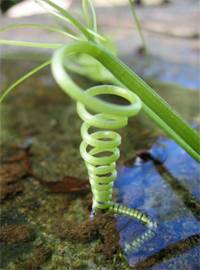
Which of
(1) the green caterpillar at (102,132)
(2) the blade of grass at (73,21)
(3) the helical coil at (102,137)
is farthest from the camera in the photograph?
(2) the blade of grass at (73,21)

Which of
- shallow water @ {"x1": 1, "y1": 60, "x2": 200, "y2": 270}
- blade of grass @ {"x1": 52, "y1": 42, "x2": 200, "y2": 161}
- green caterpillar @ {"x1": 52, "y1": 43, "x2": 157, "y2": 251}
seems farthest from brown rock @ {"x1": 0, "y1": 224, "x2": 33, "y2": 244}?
blade of grass @ {"x1": 52, "y1": 42, "x2": 200, "y2": 161}

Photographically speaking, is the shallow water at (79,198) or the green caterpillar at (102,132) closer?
the green caterpillar at (102,132)

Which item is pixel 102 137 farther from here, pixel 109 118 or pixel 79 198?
pixel 79 198

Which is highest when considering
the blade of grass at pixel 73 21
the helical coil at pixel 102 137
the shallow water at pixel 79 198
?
the blade of grass at pixel 73 21

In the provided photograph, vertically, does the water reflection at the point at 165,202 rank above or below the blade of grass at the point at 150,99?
below

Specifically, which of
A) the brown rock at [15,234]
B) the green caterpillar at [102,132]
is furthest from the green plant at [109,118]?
the brown rock at [15,234]

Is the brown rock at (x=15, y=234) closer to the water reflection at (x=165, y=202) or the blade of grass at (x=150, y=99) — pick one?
the water reflection at (x=165, y=202)

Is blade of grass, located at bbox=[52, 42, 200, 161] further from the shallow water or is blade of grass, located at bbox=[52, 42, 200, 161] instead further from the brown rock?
the brown rock
